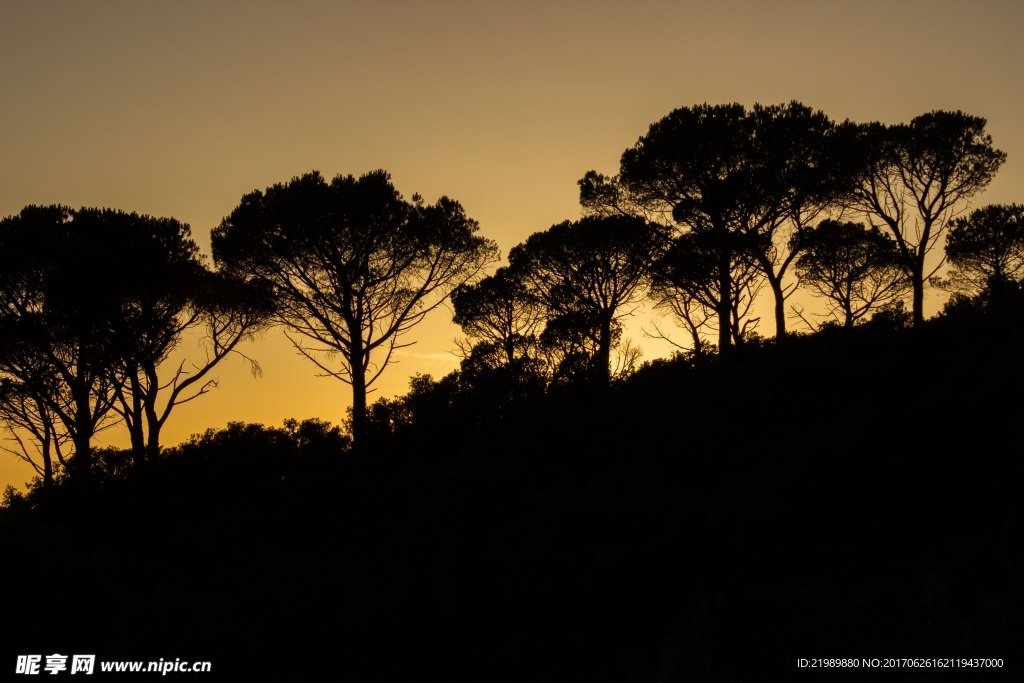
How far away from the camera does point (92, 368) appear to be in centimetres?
2903

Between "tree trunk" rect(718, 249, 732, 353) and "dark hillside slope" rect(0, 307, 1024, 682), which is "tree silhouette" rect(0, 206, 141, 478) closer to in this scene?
"dark hillside slope" rect(0, 307, 1024, 682)

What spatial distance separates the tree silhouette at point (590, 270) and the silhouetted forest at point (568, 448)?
0.47 feet

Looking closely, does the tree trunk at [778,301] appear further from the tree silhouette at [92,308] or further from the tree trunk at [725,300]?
the tree silhouette at [92,308]

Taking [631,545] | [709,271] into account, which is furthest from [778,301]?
[631,545]

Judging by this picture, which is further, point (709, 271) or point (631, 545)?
point (709, 271)

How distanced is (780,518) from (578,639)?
3758mm

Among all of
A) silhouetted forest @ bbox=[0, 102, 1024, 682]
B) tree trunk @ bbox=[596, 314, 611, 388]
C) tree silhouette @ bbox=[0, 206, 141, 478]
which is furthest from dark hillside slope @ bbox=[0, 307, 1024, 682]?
tree trunk @ bbox=[596, 314, 611, 388]

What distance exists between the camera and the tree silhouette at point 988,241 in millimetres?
38562

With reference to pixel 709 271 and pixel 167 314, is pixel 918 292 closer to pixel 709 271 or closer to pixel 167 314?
pixel 709 271

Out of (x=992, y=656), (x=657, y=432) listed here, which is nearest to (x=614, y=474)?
(x=657, y=432)

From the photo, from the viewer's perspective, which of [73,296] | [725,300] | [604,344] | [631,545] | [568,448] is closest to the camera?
[631,545]

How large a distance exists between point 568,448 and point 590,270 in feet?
54.1

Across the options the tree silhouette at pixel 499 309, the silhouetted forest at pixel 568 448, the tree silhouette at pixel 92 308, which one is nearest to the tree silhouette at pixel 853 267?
the silhouetted forest at pixel 568 448

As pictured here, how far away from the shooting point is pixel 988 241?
38.8m
